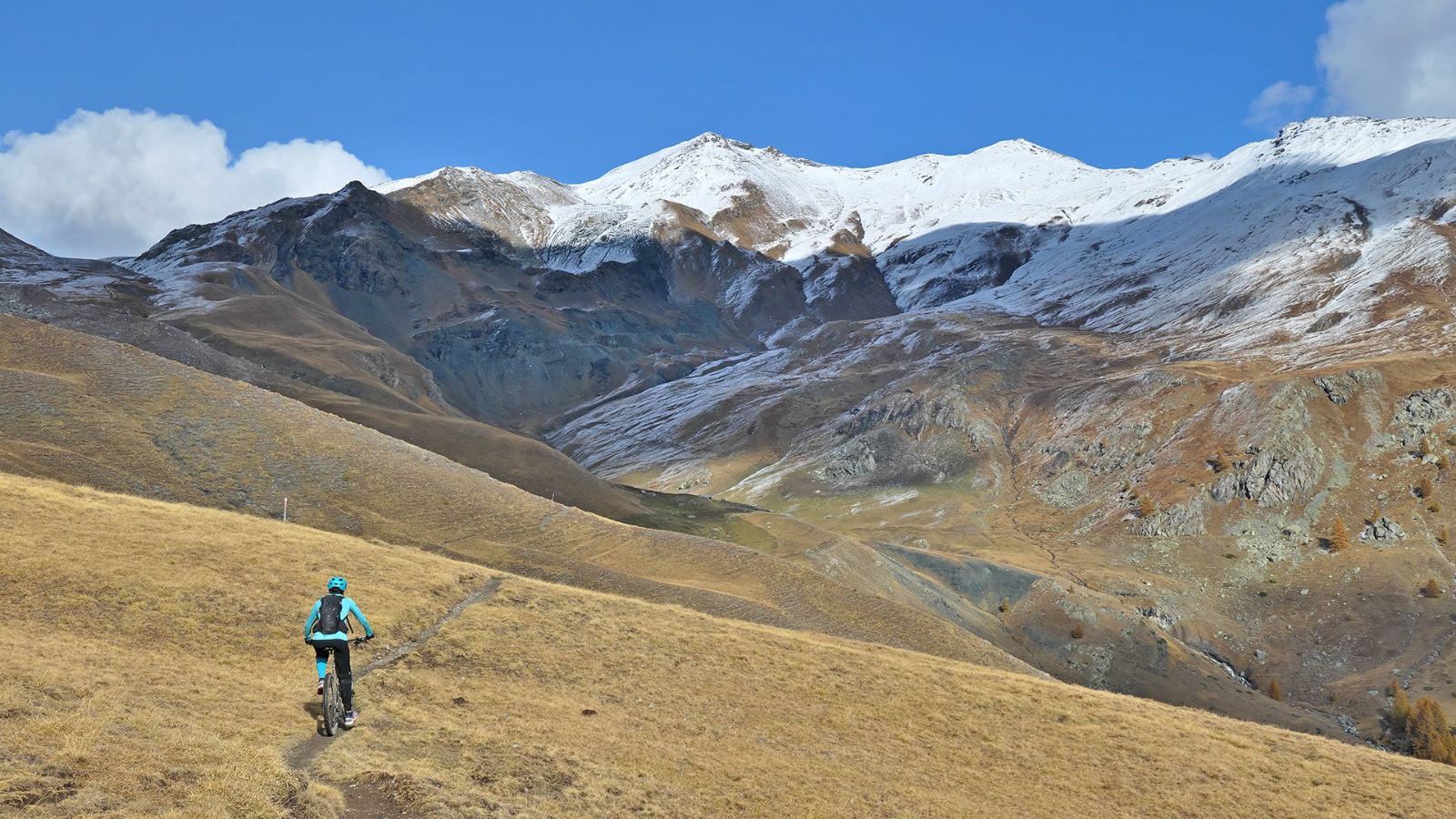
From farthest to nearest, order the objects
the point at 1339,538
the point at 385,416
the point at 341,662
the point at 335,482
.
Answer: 1. the point at 1339,538
2. the point at 385,416
3. the point at 335,482
4. the point at 341,662

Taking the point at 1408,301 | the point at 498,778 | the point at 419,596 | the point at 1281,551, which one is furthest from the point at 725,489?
the point at 498,778

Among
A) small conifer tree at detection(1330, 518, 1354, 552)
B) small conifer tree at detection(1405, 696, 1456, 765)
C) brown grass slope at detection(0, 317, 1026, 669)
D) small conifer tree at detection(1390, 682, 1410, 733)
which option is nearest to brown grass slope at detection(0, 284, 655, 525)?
brown grass slope at detection(0, 317, 1026, 669)

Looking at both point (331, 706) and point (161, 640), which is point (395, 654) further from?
point (331, 706)

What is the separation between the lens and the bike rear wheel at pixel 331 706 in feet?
63.3

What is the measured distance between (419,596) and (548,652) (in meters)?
5.35

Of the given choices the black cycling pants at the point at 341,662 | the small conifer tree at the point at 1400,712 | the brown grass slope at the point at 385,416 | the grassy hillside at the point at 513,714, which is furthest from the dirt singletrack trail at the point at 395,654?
the small conifer tree at the point at 1400,712

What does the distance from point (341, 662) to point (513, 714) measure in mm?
4954

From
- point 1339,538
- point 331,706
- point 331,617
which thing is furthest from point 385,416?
point 1339,538

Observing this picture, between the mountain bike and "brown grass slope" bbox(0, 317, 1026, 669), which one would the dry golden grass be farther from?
"brown grass slope" bbox(0, 317, 1026, 669)

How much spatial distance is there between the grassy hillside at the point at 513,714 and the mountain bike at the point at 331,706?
47 cm

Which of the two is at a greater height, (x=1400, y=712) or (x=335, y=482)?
(x=335, y=482)

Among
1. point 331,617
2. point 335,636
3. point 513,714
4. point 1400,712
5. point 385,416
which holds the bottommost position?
point 1400,712

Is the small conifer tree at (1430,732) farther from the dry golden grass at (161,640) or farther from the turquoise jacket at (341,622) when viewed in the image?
the turquoise jacket at (341,622)

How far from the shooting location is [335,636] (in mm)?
19656
